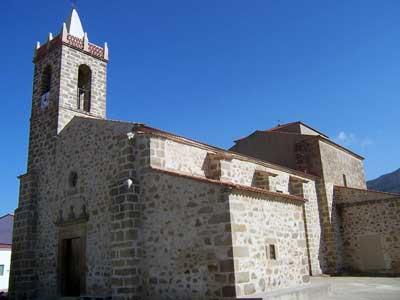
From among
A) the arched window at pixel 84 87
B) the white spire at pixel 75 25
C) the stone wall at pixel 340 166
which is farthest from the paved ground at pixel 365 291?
the white spire at pixel 75 25

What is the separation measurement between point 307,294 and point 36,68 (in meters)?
13.9

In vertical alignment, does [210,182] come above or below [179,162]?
below

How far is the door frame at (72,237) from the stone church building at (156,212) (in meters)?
0.03

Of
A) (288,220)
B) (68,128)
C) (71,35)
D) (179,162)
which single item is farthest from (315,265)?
(71,35)

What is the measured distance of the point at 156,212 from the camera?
441 inches

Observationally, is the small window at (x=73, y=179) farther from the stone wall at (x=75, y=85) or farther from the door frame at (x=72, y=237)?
the stone wall at (x=75, y=85)

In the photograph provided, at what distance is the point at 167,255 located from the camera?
35.1ft

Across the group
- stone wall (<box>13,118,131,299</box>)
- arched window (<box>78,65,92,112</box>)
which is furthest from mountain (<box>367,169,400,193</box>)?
stone wall (<box>13,118,131,299</box>)

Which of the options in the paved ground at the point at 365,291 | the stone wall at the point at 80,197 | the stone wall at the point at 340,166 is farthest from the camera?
the stone wall at the point at 340,166

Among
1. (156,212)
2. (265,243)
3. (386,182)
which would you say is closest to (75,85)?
(156,212)

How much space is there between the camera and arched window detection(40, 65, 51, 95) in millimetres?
16844

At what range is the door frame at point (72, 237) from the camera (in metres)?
12.9

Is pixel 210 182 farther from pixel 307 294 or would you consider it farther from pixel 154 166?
pixel 307 294

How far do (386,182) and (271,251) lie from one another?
53.0 m
